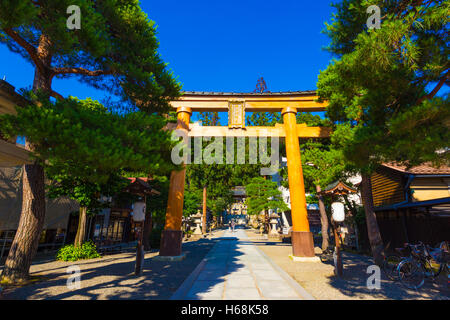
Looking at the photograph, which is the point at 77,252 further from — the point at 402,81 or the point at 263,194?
the point at 263,194

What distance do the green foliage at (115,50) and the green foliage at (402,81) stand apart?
550 cm

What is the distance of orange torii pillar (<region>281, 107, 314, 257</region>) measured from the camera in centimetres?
979

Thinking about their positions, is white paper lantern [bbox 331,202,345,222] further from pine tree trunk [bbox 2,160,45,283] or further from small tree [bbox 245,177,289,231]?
small tree [bbox 245,177,289,231]

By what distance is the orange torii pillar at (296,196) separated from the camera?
32.1 ft

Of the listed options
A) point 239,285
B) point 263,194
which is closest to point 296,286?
point 239,285

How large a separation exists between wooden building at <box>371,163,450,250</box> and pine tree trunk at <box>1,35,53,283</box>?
13887mm

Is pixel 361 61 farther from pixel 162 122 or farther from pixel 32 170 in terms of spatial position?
pixel 32 170

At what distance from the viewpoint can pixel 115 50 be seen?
20.6 feet

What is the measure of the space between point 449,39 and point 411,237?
9.66 metres

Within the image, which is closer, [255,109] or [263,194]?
[255,109]

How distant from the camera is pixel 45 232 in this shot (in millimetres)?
12742

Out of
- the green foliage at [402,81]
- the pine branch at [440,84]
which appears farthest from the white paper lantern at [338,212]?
the pine branch at [440,84]

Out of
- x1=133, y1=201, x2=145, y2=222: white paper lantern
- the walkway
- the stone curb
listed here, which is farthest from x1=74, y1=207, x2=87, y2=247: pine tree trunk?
the stone curb

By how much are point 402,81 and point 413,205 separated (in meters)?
7.56
